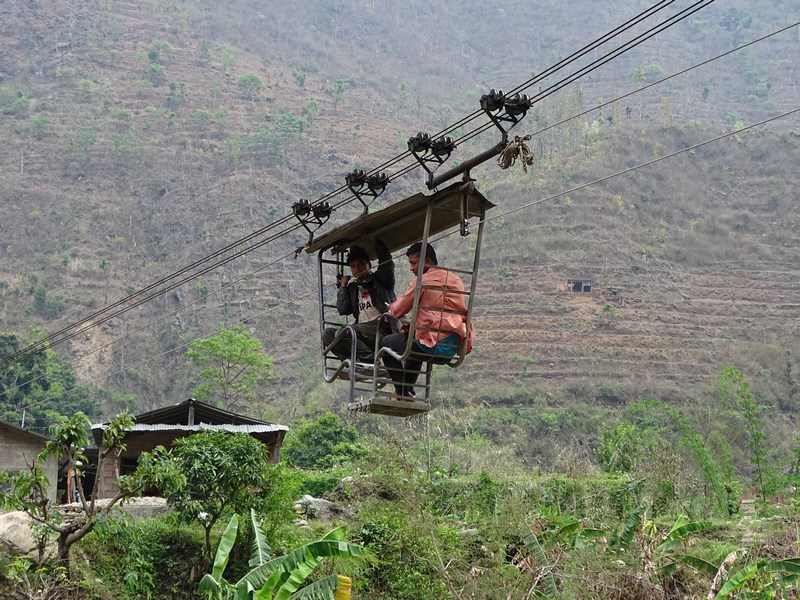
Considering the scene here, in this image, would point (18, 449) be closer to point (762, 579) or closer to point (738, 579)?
point (762, 579)

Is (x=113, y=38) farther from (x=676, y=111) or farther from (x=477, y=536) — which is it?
(x=477, y=536)

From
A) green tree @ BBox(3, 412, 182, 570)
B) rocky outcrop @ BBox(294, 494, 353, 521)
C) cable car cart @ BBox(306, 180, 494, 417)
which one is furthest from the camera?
rocky outcrop @ BBox(294, 494, 353, 521)

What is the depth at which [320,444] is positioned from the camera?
31812 millimetres

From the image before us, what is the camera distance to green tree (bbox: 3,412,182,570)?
14.2 meters

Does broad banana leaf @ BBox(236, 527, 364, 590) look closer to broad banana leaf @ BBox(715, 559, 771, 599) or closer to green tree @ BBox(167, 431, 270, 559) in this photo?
green tree @ BBox(167, 431, 270, 559)

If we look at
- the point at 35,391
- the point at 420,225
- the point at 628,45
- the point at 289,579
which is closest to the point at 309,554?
the point at 289,579

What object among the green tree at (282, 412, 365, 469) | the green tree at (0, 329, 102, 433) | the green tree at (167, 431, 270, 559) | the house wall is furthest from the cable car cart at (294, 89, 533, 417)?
the green tree at (0, 329, 102, 433)

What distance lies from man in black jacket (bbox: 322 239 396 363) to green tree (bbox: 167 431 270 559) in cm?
466

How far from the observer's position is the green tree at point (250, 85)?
9369 centimetres

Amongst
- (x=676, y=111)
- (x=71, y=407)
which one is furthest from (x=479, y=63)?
(x=71, y=407)

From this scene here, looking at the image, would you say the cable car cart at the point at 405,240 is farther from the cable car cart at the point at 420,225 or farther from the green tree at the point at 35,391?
the green tree at the point at 35,391

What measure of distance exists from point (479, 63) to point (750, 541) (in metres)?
113

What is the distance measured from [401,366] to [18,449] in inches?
584

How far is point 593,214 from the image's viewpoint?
70.0 metres
